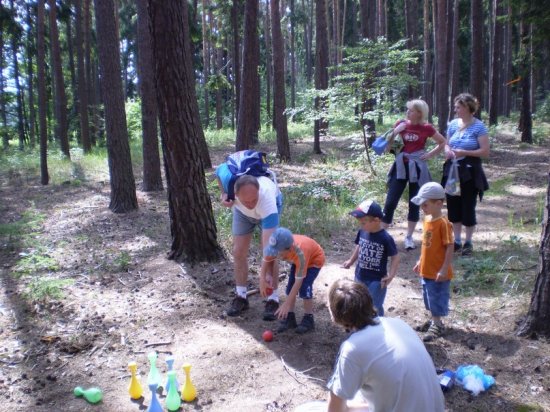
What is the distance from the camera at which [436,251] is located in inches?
155

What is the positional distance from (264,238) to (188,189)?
6.66 feet

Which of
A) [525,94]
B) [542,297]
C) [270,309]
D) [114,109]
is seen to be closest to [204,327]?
[270,309]

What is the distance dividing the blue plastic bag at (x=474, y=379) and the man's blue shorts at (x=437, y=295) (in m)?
0.65

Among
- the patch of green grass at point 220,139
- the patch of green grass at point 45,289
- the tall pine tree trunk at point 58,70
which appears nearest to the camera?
the patch of green grass at point 45,289

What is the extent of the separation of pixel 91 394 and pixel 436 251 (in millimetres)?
2904

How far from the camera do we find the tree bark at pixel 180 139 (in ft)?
18.4

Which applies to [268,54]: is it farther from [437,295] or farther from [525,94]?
[437,295]

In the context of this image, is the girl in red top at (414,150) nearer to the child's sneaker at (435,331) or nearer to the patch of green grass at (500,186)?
the child's sneaker at (435,331)

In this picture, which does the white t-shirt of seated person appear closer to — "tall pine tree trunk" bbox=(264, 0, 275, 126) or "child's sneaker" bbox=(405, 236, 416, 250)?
"child's sneaker" bbox=(405, 236, 416, 250)

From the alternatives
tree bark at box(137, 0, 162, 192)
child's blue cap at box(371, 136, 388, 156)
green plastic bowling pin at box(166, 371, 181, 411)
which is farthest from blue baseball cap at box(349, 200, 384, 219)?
tree bark at box(137, 0, 162, 192)

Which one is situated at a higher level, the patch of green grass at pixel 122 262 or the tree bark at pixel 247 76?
the tree bark at pixel 247 76

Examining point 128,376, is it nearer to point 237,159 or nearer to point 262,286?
point 262,286

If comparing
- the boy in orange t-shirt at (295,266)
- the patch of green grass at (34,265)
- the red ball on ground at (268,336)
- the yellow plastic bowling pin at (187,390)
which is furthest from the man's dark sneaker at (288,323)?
the patch of green grass at (34,265)

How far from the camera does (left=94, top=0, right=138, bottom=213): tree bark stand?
9.08 meters
